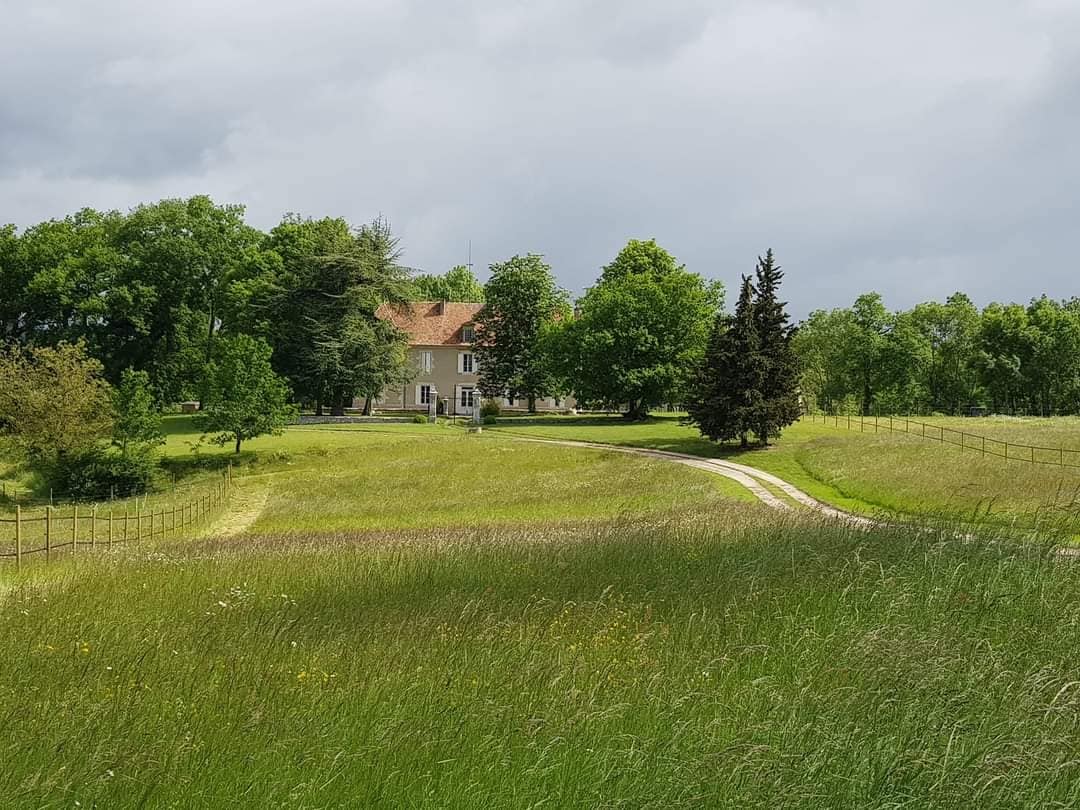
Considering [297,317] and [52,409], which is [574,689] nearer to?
[52,409]

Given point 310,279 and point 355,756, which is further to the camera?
point 310,279

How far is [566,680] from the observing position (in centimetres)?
591

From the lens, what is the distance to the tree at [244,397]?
48062mm

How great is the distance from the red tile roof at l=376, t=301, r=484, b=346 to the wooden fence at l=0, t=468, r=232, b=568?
4821 centimetres

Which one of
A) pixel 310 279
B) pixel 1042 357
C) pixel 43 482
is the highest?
pixel 310 279

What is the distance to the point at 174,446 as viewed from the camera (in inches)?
2144

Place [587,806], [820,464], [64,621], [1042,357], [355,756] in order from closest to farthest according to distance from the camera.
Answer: [587,806] → [355,756] → [64,621] → [820,464] → [1042,357]

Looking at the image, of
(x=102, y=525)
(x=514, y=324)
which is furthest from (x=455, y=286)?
(x=102, y=525)

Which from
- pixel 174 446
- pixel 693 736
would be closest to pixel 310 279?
pixel 174 446

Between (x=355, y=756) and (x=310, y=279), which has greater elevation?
(x=310, y=279)

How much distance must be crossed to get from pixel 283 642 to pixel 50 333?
7650 cm

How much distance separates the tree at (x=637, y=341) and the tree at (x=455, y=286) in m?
50.1

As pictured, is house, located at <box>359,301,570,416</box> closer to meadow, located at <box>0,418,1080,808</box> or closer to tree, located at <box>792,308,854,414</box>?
tree, located at <box>792,308,854,414</box>

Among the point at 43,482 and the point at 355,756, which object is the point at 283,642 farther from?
the point at 43,482
